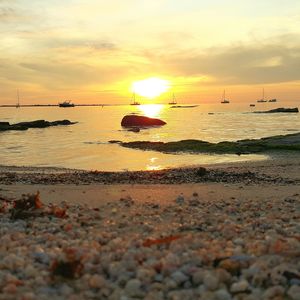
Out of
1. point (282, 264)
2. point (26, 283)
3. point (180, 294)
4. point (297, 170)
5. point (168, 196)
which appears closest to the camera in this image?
point (180, 294)

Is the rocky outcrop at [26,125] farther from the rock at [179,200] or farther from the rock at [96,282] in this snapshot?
the rock at [96,282]

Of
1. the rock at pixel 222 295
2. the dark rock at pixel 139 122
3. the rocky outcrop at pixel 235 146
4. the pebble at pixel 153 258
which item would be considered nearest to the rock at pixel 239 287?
the pebble at pixel 153 258

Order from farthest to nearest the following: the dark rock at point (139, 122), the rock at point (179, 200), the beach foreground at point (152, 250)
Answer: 1. the dark rock at point (139, 122)
2. the rock at point (179, 200)
3. the beach foreground at point (152, 250)

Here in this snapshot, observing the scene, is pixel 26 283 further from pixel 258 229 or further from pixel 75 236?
pixel 258 229

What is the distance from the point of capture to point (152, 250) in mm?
5711

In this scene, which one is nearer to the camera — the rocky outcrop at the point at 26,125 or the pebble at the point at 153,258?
the pebble at the point at 153,258

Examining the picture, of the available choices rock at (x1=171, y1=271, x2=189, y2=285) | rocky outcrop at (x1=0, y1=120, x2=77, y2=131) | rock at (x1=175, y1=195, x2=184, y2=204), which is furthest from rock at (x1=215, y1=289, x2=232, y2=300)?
rocky outcrop at (x1=0, y1=120, x2=77, y2=131)

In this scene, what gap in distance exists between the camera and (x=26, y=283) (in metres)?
4.65

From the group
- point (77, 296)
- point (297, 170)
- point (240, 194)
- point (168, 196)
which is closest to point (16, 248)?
point (77, 296)

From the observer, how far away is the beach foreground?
14.7 feet

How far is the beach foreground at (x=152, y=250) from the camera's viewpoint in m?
4.49

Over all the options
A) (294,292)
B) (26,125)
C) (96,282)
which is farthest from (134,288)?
(26,125)

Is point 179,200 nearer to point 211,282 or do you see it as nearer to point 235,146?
point 211,282

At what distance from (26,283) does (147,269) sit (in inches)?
51.6
